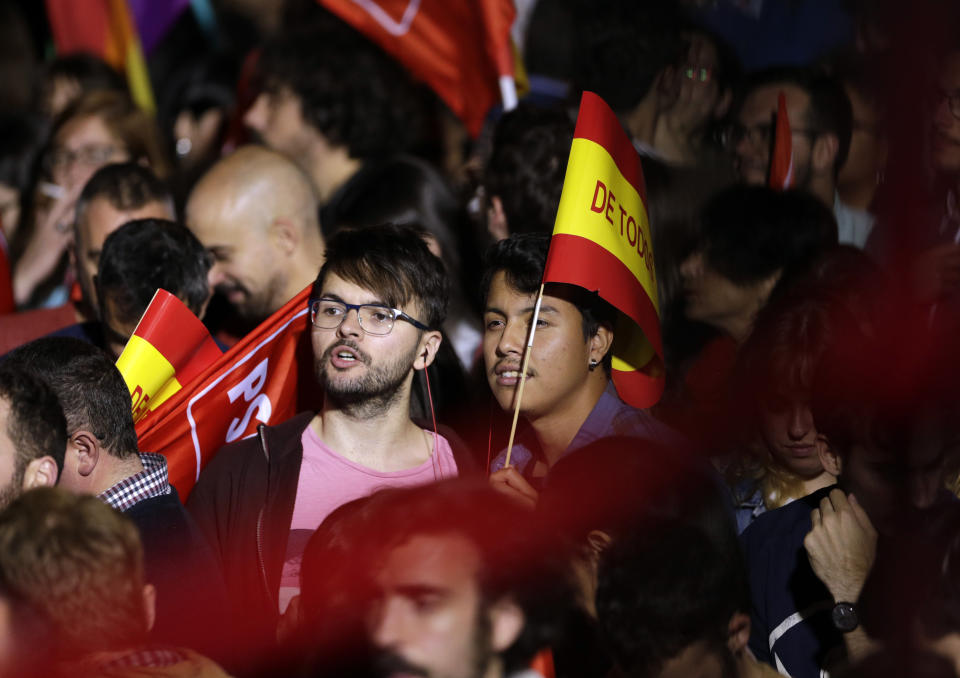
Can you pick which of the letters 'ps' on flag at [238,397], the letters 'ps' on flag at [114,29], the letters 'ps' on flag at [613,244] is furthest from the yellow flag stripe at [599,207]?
the letters 'ps' on flag at [114,29]

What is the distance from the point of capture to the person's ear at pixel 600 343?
380cm

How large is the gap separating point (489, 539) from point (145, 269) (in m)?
2.27

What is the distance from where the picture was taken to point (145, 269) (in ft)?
14.1

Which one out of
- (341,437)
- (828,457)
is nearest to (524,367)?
(341,437)

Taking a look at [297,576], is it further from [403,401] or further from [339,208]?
[339,208]

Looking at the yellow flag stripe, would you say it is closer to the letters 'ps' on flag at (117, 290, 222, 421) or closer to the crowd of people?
the crowd of people

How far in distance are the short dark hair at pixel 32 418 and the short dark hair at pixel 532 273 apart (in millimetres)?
1285

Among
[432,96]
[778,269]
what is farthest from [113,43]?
[778,269]

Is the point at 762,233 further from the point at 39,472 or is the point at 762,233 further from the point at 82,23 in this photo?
the point at 82,23

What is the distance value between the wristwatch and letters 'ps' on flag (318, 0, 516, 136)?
3.47 metres

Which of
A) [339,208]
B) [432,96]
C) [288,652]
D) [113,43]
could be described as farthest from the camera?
[113,43]

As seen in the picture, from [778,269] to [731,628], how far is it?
1.97 meters

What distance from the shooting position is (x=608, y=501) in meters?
3.00

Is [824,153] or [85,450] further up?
[824,153]
